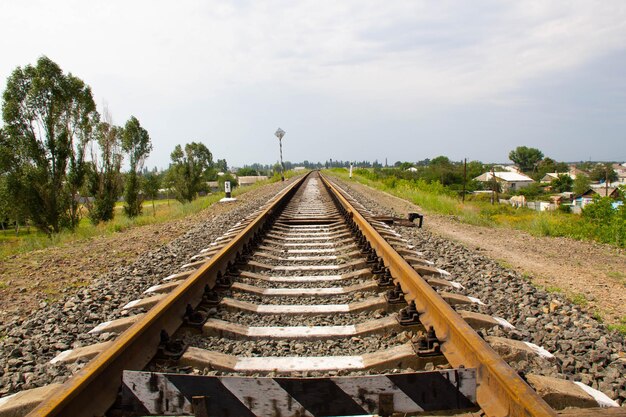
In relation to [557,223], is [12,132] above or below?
above

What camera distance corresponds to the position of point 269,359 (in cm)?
237

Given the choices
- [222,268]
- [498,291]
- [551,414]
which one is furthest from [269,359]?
[498,291]

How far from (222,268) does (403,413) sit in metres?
2.54

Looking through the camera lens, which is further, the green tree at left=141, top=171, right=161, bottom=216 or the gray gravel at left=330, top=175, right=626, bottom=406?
the green tree at left=141, top=171, right=161, bottom=216

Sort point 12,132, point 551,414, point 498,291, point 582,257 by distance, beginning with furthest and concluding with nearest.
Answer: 1. point 12,132
2. point 582,257
3. point 498,291
4. point 551,414

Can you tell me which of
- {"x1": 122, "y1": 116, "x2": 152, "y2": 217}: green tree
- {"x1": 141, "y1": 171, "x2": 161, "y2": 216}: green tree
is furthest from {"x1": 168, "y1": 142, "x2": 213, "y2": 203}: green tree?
{"x1": 122, "y1": 116, "x2": 152, "y2": 217}: green tree

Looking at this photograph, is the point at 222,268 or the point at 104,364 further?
the point at 222,268

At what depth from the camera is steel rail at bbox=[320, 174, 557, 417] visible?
1.53 meters

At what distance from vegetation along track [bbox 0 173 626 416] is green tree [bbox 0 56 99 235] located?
21.7 meters

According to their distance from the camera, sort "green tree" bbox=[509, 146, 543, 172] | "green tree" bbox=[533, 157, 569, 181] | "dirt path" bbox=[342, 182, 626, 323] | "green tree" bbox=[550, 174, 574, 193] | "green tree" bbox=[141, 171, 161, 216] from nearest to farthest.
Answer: "dirt path" bbox=[342, 182, 626, 323], "green tree" bbox=[141, 171, 161, 216], "green tree" bbox=[550, 174, 574, 193], "green tree" bbox=[533, 157, 569, 181], "green tree" bbox=[509, 146, 543, 172]

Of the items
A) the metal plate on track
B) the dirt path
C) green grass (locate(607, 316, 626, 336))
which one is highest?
the metal plate on track

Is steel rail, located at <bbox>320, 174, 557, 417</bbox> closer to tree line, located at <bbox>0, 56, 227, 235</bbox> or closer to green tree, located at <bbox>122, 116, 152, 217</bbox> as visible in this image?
tree line, located at <bbox>0, 56, 227, 235</bbox>

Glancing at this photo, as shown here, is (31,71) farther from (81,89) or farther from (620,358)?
(620,358)

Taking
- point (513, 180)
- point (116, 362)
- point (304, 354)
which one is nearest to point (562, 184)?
point (513, 180)
